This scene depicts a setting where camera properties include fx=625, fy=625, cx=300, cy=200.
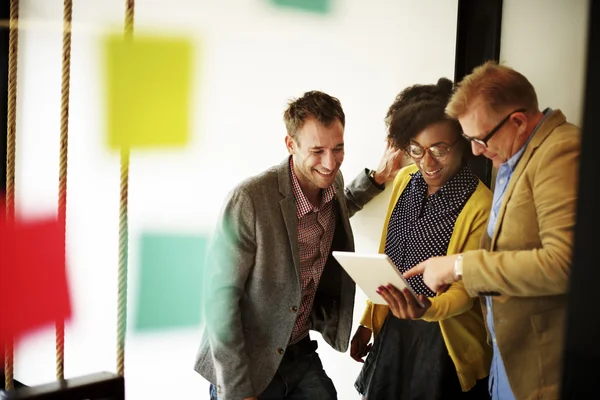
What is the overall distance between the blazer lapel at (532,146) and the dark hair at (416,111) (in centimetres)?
17

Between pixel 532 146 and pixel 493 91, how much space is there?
0.49ft

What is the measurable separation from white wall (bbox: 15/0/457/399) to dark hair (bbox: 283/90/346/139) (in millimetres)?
26

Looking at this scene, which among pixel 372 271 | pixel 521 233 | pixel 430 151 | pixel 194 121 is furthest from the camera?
pixel 194 121

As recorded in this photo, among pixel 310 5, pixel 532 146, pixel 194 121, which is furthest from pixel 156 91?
pixel 532 146

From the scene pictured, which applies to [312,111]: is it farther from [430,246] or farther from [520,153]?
[520,153]

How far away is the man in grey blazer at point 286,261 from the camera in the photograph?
1.63m

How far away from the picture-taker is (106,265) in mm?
2516

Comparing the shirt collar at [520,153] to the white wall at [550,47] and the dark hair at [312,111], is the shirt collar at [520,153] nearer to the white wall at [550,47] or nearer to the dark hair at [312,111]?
the white wall at [550,47]

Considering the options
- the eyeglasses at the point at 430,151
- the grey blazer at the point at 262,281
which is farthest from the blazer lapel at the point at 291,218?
the eyeglasses at the point at 430,151

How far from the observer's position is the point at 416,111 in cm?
149

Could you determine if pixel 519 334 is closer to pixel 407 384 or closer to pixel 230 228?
pixel 407 384

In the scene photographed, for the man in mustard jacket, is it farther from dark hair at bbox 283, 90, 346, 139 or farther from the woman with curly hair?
dark hair at bbox 283, 90, 346, 139

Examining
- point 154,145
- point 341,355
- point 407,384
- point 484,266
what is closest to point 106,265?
point 154,145

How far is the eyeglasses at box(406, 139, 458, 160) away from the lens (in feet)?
4.66
